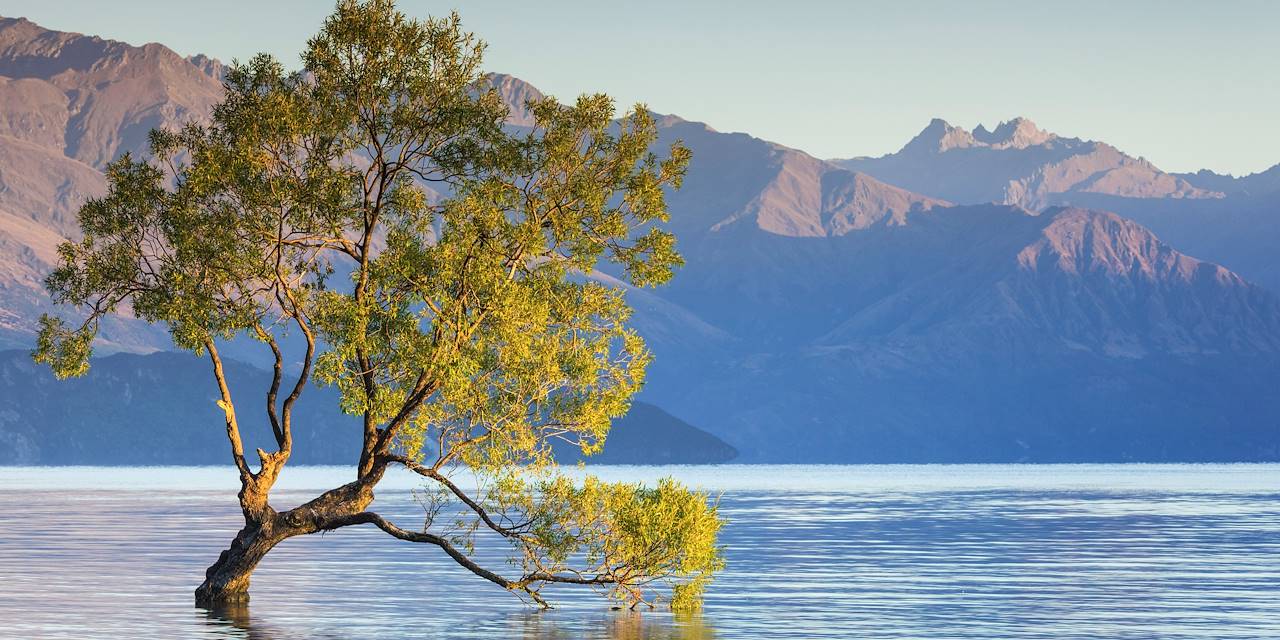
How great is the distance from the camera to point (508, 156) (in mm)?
56531

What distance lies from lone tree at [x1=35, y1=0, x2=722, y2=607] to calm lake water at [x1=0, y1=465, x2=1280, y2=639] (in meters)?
3.75

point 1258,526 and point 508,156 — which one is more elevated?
point 508,156

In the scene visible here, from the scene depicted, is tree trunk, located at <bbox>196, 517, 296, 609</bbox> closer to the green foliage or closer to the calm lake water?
the calm lake water

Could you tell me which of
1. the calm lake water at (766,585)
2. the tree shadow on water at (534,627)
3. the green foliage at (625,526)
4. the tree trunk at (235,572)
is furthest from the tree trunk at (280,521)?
the green foliage at (625,526)

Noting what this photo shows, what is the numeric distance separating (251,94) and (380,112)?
4.08 metres

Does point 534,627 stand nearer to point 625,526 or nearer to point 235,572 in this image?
point 625,526

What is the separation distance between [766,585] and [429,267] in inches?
933

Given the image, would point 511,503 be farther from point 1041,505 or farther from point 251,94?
point 1041,505

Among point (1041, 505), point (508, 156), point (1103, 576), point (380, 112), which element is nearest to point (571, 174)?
point (508, 156)

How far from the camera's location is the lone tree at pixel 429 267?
53.8m

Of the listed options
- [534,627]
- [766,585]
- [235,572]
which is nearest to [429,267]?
[534,627]

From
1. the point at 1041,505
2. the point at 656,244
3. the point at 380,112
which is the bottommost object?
the point at 1041,505

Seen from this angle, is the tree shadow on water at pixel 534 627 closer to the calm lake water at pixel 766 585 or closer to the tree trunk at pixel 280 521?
the calm lake water at pixel 766 585

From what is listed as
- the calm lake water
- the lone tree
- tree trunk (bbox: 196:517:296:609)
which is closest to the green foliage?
the lone tree
